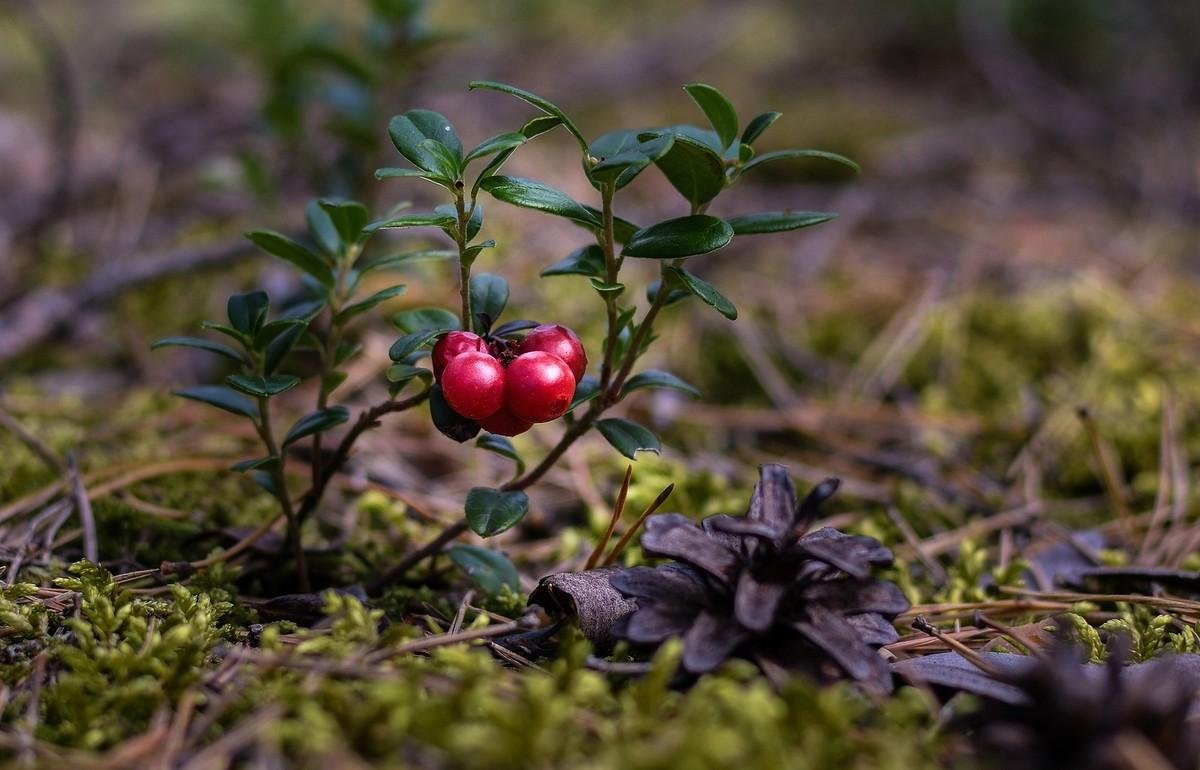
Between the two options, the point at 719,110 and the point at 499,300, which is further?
the point at 499,300

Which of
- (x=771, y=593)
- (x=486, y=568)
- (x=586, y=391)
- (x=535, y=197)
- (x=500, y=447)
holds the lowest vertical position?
(x=486, y=568)

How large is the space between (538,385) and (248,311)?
0.61 metres

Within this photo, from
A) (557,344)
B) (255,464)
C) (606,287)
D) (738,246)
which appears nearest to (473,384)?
(557,344)

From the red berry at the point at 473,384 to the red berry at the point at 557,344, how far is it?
0.30 feet

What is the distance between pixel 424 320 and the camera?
66.5 inches

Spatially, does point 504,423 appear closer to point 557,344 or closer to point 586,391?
point 557,344

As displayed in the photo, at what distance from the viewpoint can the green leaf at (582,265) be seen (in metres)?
1.60

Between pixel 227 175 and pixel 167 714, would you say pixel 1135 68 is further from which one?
pixel 167 714

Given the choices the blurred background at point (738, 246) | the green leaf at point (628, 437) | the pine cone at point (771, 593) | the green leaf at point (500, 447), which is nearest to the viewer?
the pine cone at point (771, 593)

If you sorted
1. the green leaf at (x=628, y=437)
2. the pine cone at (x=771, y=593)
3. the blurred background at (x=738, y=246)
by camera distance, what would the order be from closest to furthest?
the pine cone at (x=771, y=593), the green leaf at (x=628, y=437), the blurred background at (x=738, y=246)

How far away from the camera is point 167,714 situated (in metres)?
Answer: 1.27

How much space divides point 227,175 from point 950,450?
272 centimetres

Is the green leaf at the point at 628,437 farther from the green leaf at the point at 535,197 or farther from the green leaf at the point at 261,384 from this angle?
the green leaf at the point at 261,384

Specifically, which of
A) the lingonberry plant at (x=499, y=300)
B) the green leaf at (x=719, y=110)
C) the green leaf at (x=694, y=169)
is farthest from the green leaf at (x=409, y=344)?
the green leaf at (x=719, y=110)
